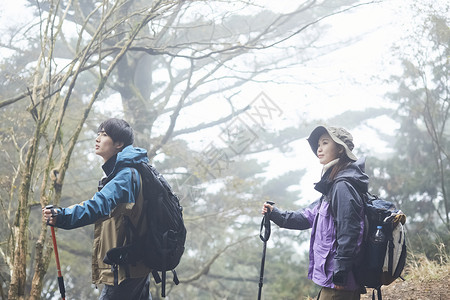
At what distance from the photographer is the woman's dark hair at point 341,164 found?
297 centimetres

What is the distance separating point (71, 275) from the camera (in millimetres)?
Answer: 14156

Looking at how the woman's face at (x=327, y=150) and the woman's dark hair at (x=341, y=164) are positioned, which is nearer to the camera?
the woman's dark hair at (x=341, y=164)

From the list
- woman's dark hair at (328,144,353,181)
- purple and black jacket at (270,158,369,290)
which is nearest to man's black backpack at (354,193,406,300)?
purple and black jacket at (270,158,369,290)

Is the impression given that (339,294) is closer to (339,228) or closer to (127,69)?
(339,228)

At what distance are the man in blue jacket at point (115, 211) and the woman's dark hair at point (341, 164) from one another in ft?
4.21

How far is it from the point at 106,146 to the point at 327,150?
5.04 ft

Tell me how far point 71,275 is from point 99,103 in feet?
18.9

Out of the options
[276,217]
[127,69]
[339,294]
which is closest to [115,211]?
[276,217]

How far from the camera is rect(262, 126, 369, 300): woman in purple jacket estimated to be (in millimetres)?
2590

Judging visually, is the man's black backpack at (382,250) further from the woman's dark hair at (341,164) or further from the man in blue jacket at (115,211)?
the man in blue jacket at (115,211)

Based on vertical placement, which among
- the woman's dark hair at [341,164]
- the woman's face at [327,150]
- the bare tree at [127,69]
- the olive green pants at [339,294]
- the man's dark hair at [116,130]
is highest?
the bare tree at [127,69]

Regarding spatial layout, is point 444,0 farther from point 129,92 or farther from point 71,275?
point 71,275

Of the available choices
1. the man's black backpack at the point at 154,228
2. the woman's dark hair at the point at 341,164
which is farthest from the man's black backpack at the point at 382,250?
the man's black backpack at the point at 154,228

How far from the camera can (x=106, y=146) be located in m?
2.85
